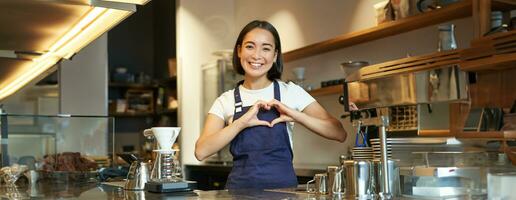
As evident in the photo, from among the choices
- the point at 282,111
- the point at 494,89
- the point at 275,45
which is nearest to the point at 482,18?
the point at 494,89

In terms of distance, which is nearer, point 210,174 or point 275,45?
point 275,45

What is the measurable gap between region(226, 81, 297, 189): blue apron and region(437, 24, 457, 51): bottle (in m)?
1.16

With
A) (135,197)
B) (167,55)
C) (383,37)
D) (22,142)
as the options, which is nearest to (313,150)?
(383,37)

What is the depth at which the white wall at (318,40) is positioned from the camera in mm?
3428

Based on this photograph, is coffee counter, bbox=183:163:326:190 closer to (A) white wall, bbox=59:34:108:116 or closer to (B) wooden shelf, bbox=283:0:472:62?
(A) white wall, bbox=59:34:108:116

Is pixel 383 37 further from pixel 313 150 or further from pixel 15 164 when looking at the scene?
pixel 15 164

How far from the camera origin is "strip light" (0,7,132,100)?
219 centimetres

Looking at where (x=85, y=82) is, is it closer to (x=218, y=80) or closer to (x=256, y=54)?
(x=218, y=80)

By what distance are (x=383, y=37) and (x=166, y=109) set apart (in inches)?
136

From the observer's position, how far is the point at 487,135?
7.83 ft

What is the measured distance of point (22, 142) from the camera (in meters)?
2.77

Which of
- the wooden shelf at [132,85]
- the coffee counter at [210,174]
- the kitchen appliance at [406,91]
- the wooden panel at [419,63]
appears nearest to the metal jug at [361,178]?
the kitchen appliance at [406,91]

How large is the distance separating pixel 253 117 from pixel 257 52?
24 cm

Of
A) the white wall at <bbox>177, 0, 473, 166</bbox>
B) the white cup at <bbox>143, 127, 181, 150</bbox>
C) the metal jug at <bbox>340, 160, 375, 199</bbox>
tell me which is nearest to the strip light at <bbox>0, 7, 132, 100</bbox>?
the white cup at <bbox>143, 127, 181, 150</bbox>
